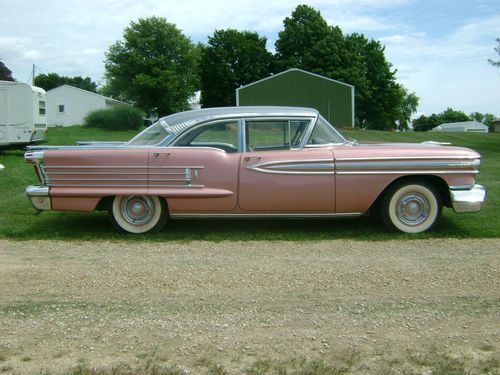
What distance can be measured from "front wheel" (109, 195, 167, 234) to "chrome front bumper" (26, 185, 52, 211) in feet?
2.58

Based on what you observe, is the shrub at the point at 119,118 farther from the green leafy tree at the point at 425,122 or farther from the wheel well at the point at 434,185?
the green leafy tree at the point at 425,122

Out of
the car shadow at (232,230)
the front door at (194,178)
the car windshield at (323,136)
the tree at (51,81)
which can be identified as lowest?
the car shadow at (232,230)

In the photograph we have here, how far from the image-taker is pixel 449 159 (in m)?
6.51

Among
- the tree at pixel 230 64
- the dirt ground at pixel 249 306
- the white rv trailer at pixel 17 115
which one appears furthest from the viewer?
the tree at pixel 230 64

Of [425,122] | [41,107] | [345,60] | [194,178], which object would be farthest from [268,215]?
[425,122]

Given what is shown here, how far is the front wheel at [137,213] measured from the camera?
21.6 ft

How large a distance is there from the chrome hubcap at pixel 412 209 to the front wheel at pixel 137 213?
2.97 meters

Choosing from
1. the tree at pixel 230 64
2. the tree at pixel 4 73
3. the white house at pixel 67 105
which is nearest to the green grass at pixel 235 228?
the white house at pixel 67 105

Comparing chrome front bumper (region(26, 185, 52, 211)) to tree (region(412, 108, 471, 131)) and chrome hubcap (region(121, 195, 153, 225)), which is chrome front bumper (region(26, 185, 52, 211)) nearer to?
chrome hubcap (region(121, 195, 153, 225))

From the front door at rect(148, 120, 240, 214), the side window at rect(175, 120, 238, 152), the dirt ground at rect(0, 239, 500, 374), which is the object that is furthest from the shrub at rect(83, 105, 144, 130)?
the dirt ground at rect(0, 239, 500, 374)

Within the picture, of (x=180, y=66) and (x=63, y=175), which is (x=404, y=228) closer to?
(x=63, y=175)

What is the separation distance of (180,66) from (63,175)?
5094 centimetres

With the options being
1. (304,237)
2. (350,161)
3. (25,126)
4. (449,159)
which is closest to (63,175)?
(304,237)

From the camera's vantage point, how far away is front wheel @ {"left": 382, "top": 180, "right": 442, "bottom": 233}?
6.57 metres
